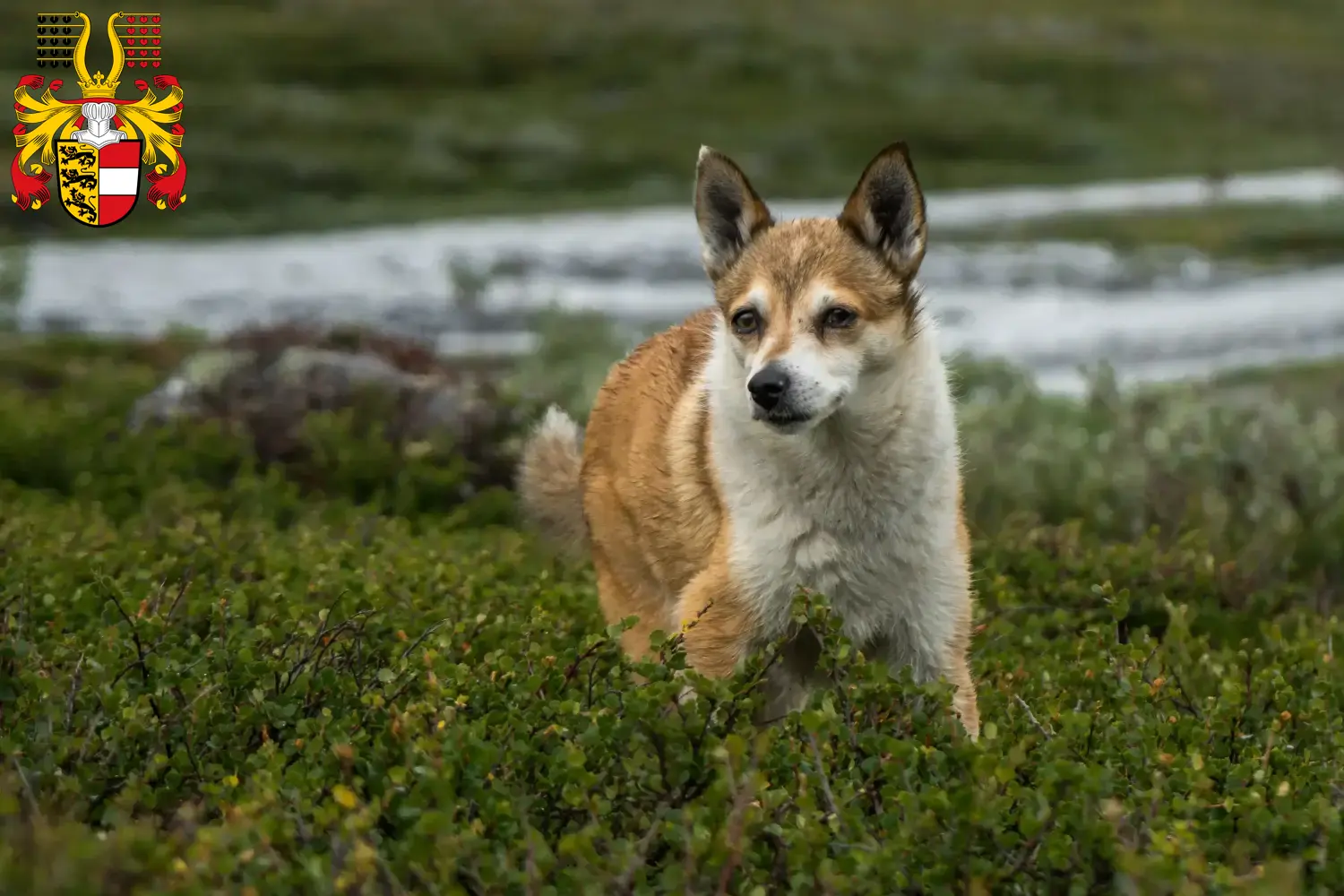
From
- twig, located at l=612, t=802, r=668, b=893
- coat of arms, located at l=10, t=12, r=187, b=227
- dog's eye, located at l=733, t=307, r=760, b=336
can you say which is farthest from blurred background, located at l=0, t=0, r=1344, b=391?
twig, located at l=612, t=802, r=668, b=893

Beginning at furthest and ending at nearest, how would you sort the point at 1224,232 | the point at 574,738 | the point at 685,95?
the point at 685,95 → the point at 1224,232 → the point at 574,738

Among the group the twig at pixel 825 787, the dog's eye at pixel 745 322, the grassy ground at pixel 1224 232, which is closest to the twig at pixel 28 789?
the twig at pixel 825 787

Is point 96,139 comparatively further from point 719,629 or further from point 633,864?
point 633,864

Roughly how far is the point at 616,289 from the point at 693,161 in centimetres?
376

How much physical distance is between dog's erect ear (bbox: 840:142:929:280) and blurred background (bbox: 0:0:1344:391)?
30.6ft

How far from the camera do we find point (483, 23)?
2316cm

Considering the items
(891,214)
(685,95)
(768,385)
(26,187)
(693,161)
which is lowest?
(693,161)

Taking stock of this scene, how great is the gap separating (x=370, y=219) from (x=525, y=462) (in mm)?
13400

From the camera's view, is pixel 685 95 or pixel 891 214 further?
pixel 685 95

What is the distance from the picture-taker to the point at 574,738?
12.8 ft

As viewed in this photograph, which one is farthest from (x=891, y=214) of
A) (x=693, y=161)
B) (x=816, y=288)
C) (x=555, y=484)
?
(x=693, y=161)

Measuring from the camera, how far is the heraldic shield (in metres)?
9.69

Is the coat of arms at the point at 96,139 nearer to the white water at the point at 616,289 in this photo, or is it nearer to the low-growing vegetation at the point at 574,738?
the low-growing vegetation at the point at 574,738

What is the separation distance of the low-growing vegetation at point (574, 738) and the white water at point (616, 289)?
902 centimetres
